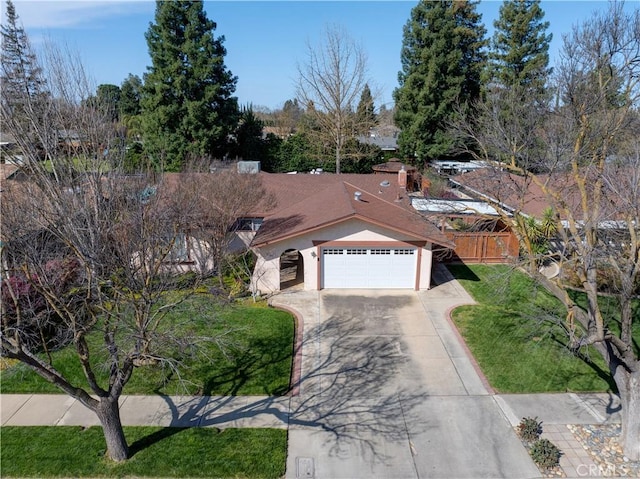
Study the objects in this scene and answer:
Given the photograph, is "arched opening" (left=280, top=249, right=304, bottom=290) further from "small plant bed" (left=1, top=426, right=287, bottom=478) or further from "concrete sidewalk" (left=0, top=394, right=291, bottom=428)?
"small plant bed" (left=1, top=426, right=287, bottom=478)

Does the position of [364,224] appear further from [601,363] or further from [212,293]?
[601,363]

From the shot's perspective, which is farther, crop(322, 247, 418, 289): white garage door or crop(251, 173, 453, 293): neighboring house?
crop(322, 247, 418, 289): white garage door

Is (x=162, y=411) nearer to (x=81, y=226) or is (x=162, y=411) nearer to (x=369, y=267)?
(x=81, y=226)

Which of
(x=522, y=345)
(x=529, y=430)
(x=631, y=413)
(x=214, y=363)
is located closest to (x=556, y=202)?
(x=522, y=345)

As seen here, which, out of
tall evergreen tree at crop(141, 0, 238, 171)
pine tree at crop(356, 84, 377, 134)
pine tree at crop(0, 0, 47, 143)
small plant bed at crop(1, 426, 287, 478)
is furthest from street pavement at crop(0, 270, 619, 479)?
pine tree at crop(356, 84, 377, 134)

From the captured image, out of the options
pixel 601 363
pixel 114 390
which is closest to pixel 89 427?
pixel 114 390

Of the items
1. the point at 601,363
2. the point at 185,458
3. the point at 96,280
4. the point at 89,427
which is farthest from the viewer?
the point at 601,363
